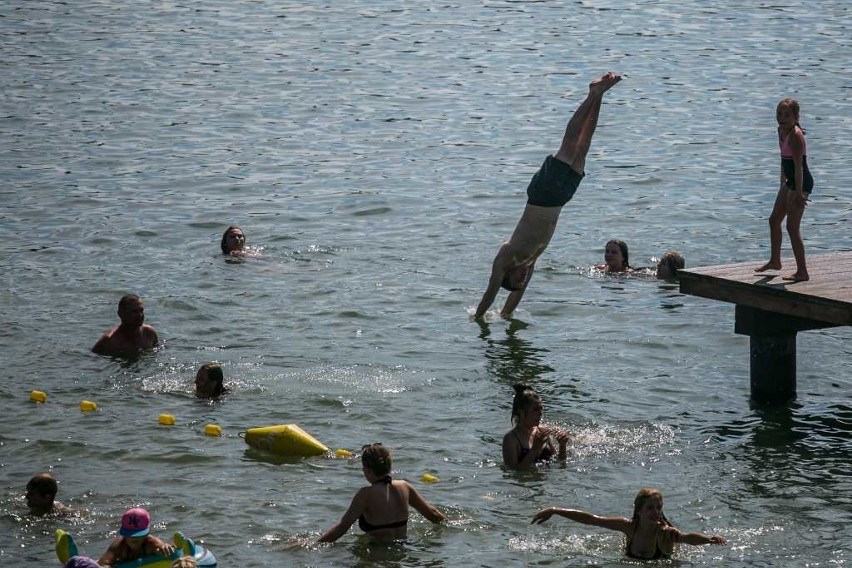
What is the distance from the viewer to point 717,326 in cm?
1888

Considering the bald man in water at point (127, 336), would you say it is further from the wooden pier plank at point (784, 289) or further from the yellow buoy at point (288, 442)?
the wooden pier plank at point (784, 289)

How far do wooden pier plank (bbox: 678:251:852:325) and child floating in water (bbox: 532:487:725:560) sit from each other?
2.96 m

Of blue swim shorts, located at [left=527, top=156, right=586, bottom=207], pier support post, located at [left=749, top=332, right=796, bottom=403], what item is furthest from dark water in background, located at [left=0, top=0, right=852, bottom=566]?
blue swim shorts, located at [left=527, top=156, right=586, bottom=207]

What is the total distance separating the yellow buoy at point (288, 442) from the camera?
1436 cm

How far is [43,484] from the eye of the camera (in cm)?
1267

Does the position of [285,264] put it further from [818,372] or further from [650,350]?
[818,372]

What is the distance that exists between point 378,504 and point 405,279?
30.7 ft

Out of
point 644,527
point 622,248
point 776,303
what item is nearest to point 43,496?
point 644,527

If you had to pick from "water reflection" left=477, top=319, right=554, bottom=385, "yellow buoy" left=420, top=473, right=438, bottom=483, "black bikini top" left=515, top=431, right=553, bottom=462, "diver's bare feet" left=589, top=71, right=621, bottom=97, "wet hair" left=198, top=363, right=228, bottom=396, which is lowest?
"yellow buoy" left=420, top=473, right=438, bottom=483

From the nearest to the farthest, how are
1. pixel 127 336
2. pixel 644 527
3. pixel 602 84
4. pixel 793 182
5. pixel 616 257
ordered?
pixel 644 527
pixel 793 182
pixel 602 84
pixel 127 336
pixel 616 257

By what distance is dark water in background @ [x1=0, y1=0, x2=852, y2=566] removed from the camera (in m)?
13.3

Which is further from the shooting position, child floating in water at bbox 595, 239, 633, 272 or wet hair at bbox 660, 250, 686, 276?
child floating in water at bbox 595, 239, 633, 272

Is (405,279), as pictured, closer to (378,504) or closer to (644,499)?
(378,504)

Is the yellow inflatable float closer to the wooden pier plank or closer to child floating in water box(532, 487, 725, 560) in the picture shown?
child floating in water box(532, 487, 725, 560)
